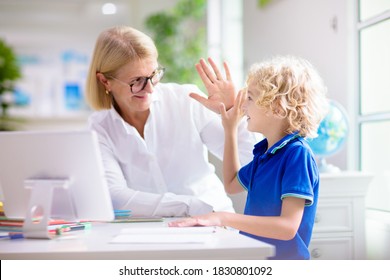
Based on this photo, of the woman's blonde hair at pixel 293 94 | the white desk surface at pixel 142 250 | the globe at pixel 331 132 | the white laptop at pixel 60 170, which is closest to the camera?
the white desk surface at pixel 142 250

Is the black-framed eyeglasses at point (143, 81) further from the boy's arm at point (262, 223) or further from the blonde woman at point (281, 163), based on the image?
the boy's arm at point (262, 223)

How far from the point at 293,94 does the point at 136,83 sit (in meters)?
0.62

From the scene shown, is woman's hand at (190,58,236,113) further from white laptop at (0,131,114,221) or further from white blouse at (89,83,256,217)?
white laptop at (0,131,114,221)

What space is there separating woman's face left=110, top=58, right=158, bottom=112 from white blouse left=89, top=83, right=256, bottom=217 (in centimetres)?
9

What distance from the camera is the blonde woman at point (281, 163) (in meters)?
1.46

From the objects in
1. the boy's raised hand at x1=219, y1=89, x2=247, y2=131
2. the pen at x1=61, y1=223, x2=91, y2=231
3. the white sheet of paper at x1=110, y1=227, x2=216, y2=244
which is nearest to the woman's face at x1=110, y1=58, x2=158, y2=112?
the boy's raised hand at x1=219, y1=89, x2=247, y2=131

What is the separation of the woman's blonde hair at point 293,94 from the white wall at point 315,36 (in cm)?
139

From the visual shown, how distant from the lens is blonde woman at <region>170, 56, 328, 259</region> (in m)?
1.46

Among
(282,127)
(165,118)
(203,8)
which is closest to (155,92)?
(165,118)

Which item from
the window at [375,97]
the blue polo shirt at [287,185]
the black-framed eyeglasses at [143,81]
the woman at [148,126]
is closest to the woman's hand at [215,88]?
the woman at [148,126]

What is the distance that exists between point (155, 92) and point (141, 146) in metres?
0.21

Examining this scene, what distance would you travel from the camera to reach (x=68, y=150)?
52.7 inches

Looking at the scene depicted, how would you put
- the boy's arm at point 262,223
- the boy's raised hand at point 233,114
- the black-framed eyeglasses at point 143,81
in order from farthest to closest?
the black-framed eyeglasses at point 143,81, the boy's raised hand at point 233,114, the boy's arm at point 262,223

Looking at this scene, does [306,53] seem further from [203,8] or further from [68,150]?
[203,8]
